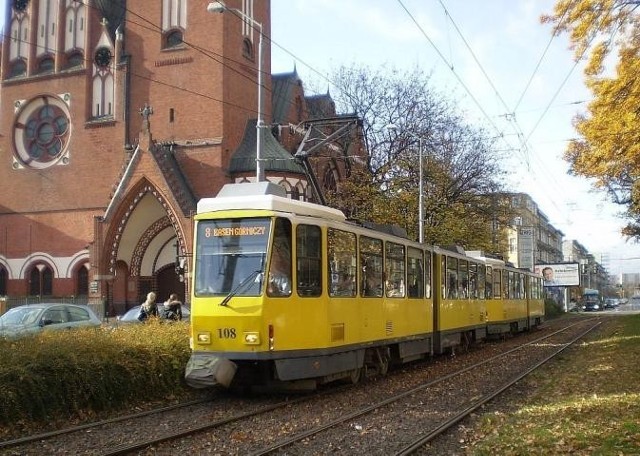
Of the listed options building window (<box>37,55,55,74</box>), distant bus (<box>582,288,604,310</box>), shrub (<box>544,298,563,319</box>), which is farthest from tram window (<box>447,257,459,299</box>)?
distant bus (<box>582,288,604,310</box>)

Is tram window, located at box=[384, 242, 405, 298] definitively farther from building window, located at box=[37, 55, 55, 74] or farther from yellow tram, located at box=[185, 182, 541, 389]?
building window, located at box=[37, 55, 55, 74]

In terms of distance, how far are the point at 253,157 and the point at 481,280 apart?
17.4 metres

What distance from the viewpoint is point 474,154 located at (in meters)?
33.5

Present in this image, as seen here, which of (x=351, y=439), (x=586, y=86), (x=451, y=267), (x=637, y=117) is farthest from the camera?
(x=451, y=267)

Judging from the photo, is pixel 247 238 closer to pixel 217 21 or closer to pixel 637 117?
pixel 637 117

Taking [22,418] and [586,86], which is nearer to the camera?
[22,418]

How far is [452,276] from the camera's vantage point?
703 inches

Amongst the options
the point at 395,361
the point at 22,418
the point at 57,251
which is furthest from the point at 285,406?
the point at 57,251

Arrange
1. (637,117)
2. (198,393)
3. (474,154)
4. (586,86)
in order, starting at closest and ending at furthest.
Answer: (198,393)
(637,117)
(586,86)
(474,154)

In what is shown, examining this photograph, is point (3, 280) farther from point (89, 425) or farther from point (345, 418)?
point (345, 418)

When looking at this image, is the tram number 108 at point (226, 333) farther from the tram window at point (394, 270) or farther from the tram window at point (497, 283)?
the tram window at point (497, 283)

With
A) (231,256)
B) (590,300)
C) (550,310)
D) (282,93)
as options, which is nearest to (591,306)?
(590,300)

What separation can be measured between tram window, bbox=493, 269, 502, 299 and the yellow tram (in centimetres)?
1130

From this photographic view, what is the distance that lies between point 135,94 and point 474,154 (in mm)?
17942
